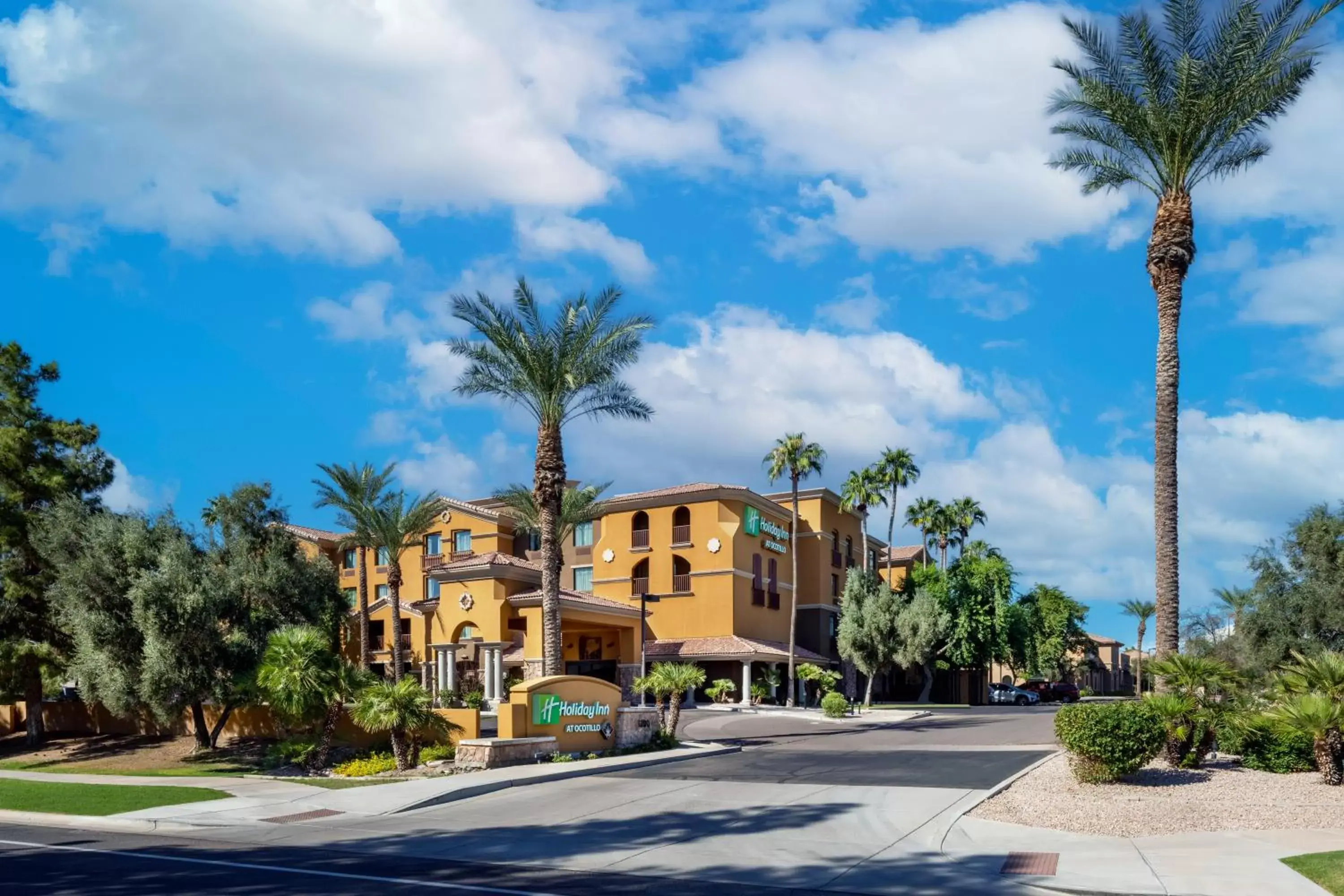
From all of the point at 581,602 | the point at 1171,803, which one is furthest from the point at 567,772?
the point at 581,602

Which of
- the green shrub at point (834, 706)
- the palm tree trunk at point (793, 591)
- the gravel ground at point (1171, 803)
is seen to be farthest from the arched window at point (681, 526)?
the gravel ground at point (1171, 803)

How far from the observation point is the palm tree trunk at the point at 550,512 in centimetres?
3011

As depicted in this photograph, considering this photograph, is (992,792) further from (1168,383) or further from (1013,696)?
(1013,696)

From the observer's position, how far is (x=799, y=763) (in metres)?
24.6

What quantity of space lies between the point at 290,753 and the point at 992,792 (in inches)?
696

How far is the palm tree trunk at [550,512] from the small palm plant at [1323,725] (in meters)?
17.8

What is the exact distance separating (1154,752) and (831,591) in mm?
49637

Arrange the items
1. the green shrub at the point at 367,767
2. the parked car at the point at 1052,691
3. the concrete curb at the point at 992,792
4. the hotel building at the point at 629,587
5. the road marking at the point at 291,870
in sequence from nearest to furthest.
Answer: the road marking at the point at 291,870, the concrete curb at the point at 992,792, the green shrub at the point at 367,767, the hotel building at the point at 629,587, the parked car at the point at 1052,691

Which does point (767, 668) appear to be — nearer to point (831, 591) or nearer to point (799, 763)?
point (831, 591)

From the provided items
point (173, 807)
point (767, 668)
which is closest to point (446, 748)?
point (173, 807)

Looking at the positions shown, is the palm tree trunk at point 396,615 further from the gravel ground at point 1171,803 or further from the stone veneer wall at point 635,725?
the gravel ground at point 1171,803

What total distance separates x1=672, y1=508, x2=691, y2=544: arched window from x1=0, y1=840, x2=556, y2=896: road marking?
44.6 meters

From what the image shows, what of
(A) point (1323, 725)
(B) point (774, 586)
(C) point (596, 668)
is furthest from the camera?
(B) point (774, 586)

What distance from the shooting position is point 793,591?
58.6m
